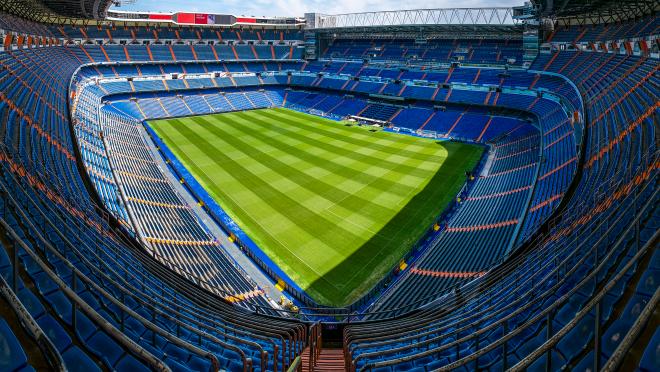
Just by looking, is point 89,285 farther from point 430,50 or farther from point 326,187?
point 430,50

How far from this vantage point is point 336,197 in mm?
26875

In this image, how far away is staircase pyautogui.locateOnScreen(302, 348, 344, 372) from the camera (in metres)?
9.52

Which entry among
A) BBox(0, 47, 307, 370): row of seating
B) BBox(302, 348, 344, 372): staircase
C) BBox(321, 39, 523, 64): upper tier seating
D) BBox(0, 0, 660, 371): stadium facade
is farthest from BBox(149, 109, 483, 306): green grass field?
BBox(321, 39, 523, 64): upper tier seating

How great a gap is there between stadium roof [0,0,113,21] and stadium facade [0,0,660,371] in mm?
414

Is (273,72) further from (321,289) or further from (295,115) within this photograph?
(321,289)

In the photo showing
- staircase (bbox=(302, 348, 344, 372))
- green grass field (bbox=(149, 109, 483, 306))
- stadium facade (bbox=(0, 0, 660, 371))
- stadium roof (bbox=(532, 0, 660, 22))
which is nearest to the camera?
stadium facade (bbox=(0, 0, 660, 371))

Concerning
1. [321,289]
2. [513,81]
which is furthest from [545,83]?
[321,289]

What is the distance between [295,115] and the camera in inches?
2112

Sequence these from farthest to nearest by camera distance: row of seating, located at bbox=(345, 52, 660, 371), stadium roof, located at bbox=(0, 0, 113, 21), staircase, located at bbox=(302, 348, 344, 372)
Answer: stadium roof, located at bbox=(0, 0, 113, 21)
staircase, located at bbox=(302, 348, 344, 372)
row of seating, located at bbox=(345, 52, 660, 371)

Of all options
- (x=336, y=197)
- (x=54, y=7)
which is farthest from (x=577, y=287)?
(x=54, y=7)

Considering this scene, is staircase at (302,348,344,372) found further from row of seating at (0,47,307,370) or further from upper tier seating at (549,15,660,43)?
upper tier seating at (549,15,660,43)

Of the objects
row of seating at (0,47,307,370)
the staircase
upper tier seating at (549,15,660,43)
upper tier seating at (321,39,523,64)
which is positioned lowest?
the staircase

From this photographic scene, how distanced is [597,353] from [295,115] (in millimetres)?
51597

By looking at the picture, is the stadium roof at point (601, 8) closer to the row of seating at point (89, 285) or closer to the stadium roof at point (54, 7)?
the row of seating at point (89, 285)
